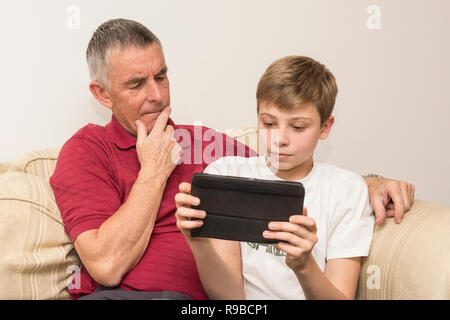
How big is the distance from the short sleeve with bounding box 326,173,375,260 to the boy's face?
14cm

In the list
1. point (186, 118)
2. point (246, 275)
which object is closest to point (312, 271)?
point (246, 275)

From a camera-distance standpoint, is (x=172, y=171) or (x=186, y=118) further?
(x=186, y=118)

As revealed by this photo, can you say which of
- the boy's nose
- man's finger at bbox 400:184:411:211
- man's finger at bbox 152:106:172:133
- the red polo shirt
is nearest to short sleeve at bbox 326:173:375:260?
man's finger at bbox 400:184:411:211

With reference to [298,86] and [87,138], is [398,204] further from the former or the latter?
[87,138]

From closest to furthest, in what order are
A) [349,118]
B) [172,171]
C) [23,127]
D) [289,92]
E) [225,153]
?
[289,92] < [172,171] < [225,153] < [23,127] < [349,118]

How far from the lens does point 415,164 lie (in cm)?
214

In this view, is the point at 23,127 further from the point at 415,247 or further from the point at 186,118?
the point at 415,247

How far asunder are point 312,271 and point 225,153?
0.67 m

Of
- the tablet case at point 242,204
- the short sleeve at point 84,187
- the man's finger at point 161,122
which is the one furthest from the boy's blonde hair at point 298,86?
the short sleeve at point 84,187

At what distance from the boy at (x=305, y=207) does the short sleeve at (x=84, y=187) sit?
0.32 m

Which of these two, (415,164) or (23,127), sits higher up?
(23,127)

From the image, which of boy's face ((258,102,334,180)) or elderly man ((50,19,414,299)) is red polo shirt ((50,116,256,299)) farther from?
boy's face ((258,102,334,180))

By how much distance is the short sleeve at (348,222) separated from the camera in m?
1.20

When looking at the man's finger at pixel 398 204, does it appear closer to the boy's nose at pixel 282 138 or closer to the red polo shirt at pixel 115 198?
the boy's nose at pixel 282 138
